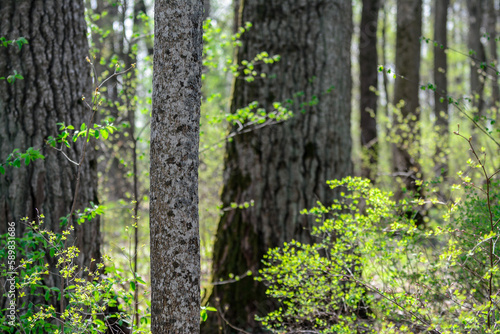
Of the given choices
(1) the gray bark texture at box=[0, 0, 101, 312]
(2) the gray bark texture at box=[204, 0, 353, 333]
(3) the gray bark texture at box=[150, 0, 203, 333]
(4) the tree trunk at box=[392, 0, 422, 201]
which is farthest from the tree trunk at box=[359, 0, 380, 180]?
(3) the gray bark texture at box=[150, 0, 203, 333]

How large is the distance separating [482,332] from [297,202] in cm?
215

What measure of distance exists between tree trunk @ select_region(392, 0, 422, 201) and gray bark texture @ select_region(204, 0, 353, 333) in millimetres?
3898

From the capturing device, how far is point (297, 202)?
441 centimetres

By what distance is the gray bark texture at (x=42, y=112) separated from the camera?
335 cm

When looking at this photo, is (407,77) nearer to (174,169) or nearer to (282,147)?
(282,147)

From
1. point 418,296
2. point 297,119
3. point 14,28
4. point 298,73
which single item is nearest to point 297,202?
point 297,119

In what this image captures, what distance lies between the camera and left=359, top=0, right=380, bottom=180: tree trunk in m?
9.66

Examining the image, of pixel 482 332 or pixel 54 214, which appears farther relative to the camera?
pixel 54 214

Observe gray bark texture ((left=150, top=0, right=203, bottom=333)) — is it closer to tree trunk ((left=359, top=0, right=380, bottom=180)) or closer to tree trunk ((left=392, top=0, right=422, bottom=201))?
tree trunk ((left=392, top=0, right=422, bottom=201))

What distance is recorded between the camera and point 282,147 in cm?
446

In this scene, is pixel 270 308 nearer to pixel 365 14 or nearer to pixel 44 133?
pixel 44 133

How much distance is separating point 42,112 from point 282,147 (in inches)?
85.6

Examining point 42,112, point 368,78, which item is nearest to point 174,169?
point 42,112

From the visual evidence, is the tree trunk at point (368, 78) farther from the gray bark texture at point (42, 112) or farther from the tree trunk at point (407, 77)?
the gray bark texture at point (42, 112)
